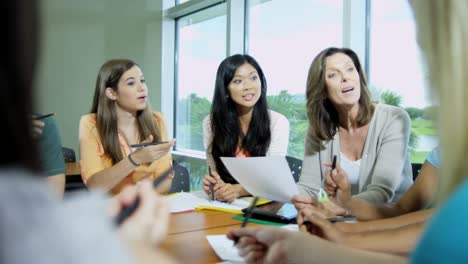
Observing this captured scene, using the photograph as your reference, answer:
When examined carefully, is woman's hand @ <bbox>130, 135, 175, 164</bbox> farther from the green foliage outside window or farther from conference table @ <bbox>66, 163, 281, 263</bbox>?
the green foliage outside window

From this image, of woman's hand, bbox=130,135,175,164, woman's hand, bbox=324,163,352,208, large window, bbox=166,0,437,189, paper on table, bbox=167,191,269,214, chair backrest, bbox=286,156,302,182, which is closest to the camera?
woman's hand, bbox=324,163,352,208

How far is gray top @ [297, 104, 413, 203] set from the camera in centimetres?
182

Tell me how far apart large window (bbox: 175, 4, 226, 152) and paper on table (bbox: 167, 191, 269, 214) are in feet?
9.37

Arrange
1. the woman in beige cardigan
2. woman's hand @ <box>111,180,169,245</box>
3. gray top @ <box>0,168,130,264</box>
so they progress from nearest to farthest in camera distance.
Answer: gray top @ <box>0,168,130,264</box> → woman's hand @ <box>111,180,169,245</box> → the woman in beige cardigan

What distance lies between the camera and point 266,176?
1408 millimetres

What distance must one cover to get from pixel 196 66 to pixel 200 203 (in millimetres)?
3456

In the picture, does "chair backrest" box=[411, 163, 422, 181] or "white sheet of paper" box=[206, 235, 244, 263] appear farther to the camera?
"chair backrest" box=[411, 163, 422, 181]

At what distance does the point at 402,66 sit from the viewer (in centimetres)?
293

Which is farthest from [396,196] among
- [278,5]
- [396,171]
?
[278,5]

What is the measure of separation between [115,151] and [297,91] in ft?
6.58

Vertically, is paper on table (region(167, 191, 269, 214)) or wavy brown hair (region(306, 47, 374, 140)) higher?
wavy brown hair (region(306, 47, 374, 140))

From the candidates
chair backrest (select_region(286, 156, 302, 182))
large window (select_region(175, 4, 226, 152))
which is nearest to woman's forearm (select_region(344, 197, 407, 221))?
chair backrest (select_region(286, 156, 302, 182))

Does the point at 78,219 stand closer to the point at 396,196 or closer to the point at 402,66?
the point at 396,196

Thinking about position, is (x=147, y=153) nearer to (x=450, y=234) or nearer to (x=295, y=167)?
(x=295, y=167)
